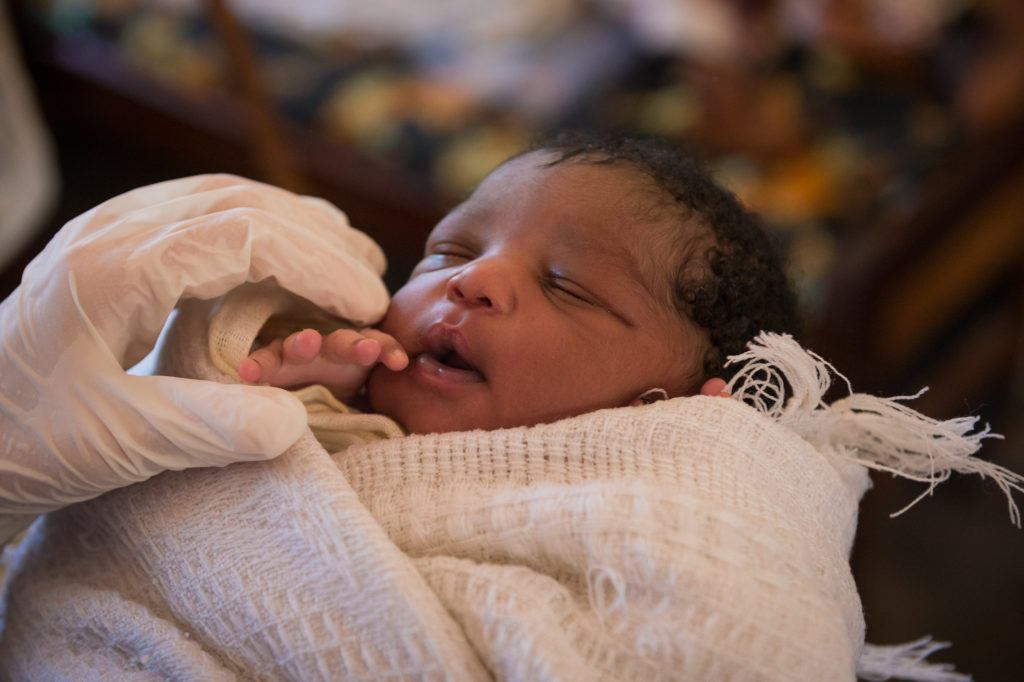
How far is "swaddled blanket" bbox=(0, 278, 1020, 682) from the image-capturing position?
2.42 ft

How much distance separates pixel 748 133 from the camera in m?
2.20

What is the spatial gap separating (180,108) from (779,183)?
1.44m

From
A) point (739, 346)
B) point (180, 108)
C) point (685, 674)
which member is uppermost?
point (739, 346)

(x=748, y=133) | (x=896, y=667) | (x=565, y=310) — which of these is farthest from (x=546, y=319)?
(x=748, y=133)

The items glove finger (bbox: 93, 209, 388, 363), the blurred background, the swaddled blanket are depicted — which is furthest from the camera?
the blurred background

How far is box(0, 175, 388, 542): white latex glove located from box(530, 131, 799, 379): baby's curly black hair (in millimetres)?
364

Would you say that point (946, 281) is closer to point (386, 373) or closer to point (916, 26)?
point (916, 26)

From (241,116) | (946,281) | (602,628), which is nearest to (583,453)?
(602,628)

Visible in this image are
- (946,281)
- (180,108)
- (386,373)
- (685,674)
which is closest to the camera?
(685,674)

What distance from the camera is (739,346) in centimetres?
95

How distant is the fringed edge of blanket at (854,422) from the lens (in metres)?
0.88

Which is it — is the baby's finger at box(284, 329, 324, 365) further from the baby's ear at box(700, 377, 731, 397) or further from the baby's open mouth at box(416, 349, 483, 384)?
the baby's ear at box(700, 377, 731, 397)

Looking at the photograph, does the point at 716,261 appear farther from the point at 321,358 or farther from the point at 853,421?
the point at 321,358

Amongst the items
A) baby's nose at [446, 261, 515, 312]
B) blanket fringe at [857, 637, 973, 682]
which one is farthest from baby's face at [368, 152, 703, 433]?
blanket fringe at [857, 637, 973, 682]
